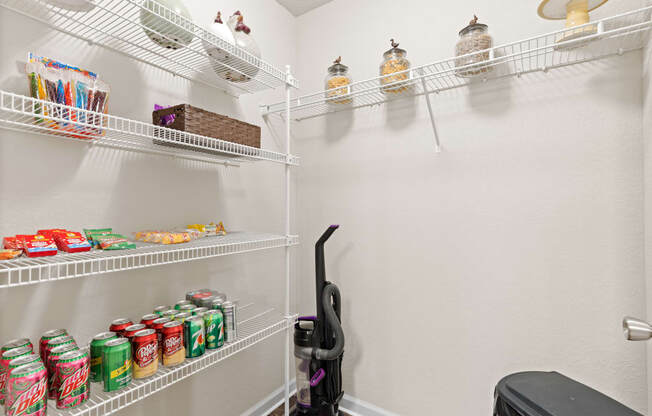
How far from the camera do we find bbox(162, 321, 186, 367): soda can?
3.29 feet

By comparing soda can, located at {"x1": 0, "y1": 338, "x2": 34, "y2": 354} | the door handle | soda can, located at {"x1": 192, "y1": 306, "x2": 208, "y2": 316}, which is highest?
the door handle

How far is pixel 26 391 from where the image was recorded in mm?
712

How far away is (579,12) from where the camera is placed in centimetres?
113

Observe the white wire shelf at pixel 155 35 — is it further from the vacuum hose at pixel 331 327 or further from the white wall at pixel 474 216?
the vacuum hose at pixel 331 327

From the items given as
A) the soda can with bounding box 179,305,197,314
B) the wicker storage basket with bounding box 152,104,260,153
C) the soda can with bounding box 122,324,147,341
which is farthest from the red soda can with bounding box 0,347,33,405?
the wicker storage basket with bounding box 152,104,260,153

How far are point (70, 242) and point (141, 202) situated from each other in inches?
16.2

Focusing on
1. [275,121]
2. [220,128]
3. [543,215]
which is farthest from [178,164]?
[543,215]

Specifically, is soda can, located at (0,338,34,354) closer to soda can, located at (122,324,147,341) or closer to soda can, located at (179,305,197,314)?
soda can, located at (122,324,147,341)

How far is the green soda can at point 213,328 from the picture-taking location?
44.9 inches

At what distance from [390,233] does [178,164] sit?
1136mm

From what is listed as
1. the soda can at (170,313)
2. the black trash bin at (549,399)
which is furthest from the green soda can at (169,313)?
the black trash bin at (549,399)

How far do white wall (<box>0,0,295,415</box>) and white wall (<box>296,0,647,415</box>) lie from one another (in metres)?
0.40

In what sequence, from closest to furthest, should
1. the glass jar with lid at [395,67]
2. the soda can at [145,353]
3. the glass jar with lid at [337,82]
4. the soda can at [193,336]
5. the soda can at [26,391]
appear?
the soda can at [26,391] < the soda can at [145,353] < the soda can at [193,336] < the glass jar with lid at [395,67] < the glass jar with lid at [337,82]

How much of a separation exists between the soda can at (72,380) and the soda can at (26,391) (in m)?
0.04
